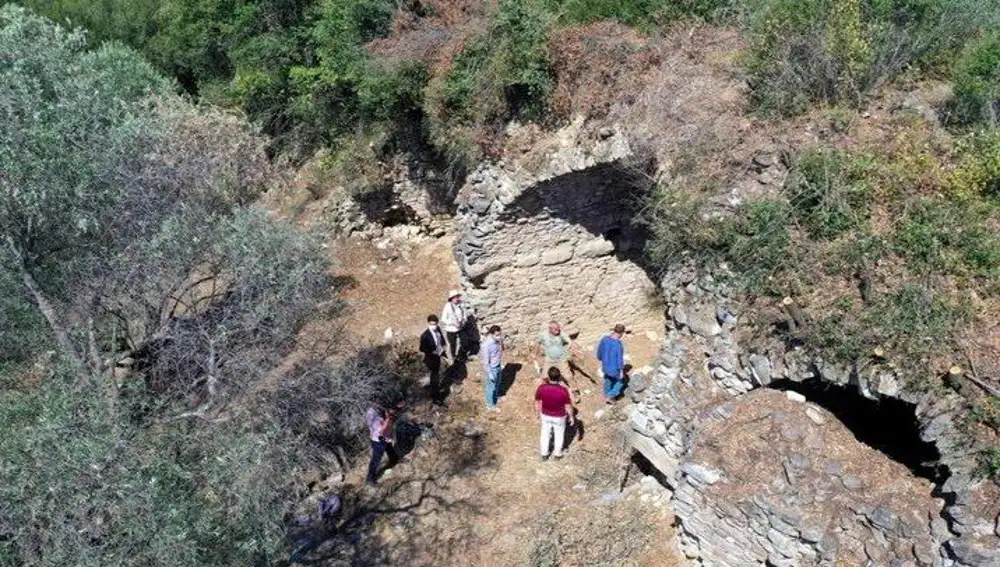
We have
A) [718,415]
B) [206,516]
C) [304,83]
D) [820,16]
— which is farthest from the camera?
[304,83]

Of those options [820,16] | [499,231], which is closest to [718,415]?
[499,231]

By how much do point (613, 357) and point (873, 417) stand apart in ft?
10.1

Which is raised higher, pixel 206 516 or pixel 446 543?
pixel 206 516

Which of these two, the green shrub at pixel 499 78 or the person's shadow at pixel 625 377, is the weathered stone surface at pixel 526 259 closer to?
the green shrub at pixel 499 78

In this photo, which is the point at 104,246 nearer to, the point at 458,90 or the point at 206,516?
the point at 206,516

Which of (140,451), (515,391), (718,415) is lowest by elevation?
(515,391)

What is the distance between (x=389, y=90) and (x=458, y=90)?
61.4 inches

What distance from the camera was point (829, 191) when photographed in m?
7.57

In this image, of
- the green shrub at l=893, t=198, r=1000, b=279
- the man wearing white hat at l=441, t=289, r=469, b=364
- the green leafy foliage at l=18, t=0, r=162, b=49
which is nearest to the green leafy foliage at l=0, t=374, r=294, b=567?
the man wearing white hat at l=441, t=289, r=469, b=364

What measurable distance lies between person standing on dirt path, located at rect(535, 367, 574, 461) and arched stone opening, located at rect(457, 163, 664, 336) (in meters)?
2.43

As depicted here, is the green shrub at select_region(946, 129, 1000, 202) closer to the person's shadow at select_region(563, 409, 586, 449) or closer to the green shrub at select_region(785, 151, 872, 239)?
the green shrub at select_region(785, 151, 872, 239)

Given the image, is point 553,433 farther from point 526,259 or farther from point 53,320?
point 53,320

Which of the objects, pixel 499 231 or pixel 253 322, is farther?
pixel 499 231

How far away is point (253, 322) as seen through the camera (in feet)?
26.4
